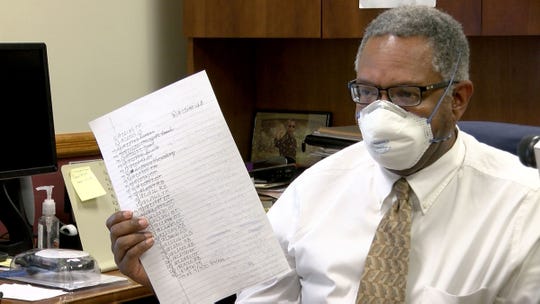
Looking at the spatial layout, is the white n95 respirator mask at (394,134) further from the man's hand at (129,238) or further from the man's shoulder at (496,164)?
the man's hand at (129,238)

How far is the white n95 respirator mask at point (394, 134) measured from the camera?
160 cm

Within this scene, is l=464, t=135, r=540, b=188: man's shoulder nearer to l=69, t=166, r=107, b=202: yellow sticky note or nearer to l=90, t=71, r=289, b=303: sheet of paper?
l=90, t=71, r=289, b=303: sheet of paper

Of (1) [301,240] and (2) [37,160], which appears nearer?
(1) [301,240]

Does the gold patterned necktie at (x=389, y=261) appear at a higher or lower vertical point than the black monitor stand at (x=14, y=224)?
higher

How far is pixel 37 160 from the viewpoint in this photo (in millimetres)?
2406

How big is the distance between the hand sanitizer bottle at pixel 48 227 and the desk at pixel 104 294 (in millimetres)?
254

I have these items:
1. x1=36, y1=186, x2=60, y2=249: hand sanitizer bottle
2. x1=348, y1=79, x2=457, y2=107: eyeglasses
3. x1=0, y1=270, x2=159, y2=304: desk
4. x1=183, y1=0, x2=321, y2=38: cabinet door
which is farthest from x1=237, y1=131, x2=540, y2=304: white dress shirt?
x1=183, y1=0, x2=321, y2=38: cabinet door

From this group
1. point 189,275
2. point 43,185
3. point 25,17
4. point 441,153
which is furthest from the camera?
point 25,17

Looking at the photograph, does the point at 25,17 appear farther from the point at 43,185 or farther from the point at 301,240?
the point at 301,240

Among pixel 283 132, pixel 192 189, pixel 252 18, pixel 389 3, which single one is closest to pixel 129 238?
pixel 192 189

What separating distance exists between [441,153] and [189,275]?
0.51 meters

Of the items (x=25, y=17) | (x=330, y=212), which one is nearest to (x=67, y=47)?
(x=25, y=17)

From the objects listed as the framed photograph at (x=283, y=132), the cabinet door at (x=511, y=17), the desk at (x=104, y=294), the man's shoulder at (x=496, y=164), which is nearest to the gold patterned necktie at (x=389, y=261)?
the man's shoulder at (x=496, y=164)

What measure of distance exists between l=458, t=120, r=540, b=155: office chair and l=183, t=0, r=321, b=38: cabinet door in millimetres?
1019
